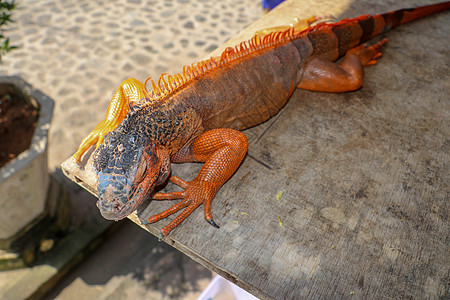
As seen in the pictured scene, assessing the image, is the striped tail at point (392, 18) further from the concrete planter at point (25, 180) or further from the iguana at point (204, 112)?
the concrete planter at point (25, 180)

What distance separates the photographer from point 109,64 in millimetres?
5219

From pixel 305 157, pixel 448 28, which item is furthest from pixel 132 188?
pixel 448 28

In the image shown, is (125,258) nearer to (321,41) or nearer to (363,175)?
(363,175)

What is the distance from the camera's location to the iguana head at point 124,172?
5.45ft

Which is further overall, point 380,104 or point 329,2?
point 329,2

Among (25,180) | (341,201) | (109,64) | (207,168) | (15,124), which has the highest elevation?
(207,168)

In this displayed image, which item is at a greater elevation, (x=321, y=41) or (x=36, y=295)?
(x=321, y=41)

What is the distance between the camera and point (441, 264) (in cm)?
175

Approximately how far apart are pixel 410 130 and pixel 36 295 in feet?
11.5

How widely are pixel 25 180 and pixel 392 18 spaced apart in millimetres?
3665

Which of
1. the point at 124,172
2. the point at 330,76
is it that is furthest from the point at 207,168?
the point at 330,76

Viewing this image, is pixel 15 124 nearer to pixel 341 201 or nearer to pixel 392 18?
pixel 341 201

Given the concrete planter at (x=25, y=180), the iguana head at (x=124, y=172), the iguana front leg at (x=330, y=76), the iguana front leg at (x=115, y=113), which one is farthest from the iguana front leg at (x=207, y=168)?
the concrete planter at (x=25, y=180)

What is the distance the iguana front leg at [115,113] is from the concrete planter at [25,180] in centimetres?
99
